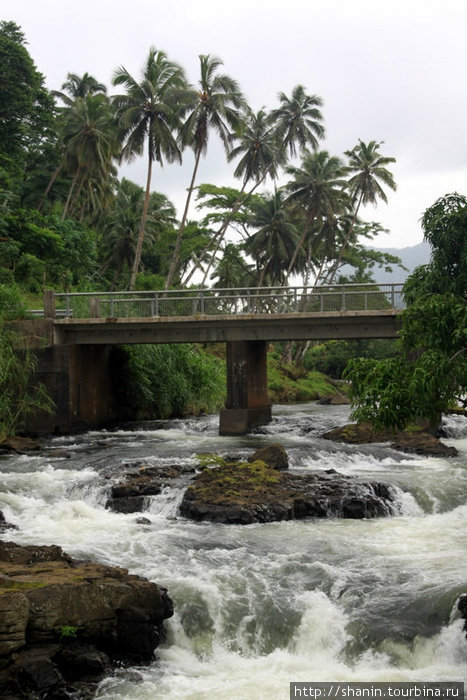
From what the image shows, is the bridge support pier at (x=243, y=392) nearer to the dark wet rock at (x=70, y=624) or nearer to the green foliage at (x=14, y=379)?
the green foliage at (x=14, y=379)

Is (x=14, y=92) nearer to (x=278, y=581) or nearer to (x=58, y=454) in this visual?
(x=58, y=454)

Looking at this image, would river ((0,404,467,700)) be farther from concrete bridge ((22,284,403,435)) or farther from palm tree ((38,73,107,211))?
palm tree ((38,73,107,211))

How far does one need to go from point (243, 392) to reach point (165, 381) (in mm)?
4870

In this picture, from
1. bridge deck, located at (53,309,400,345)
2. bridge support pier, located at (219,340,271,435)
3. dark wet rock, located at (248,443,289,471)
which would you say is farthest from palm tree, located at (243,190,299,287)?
dark wet rock, located at (248,443,289,471)

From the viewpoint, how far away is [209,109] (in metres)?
46.7

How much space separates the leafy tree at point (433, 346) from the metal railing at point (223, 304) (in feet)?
51.6

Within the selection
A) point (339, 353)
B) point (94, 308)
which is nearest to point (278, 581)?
point (94, 308)

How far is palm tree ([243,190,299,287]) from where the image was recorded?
56188mm

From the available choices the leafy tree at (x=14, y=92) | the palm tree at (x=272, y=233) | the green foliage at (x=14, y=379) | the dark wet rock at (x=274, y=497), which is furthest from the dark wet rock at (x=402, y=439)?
the palm tree at (x=272, y=233)

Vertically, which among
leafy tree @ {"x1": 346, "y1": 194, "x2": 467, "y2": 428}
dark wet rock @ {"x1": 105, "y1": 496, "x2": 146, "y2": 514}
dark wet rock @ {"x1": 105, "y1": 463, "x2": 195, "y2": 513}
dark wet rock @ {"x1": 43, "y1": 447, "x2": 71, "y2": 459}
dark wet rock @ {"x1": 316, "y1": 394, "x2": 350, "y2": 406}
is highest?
leafy tree @ {"x1": 346, "y1": 194, "x2": 467, "y2": 428}

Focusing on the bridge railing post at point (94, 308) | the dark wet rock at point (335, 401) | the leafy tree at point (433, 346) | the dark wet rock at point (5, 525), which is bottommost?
the dark wet rock at point (5, 525)

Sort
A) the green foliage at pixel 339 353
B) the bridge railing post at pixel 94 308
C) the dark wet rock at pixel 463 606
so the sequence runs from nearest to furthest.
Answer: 1. the dark wet rock at pixel 463 606
2. the bridge railing post at pixel 94 308
3. the green foliage at pixel 339 353

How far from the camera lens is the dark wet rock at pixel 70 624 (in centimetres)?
914

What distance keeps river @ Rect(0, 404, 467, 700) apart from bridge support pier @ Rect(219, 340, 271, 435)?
1031 cm
